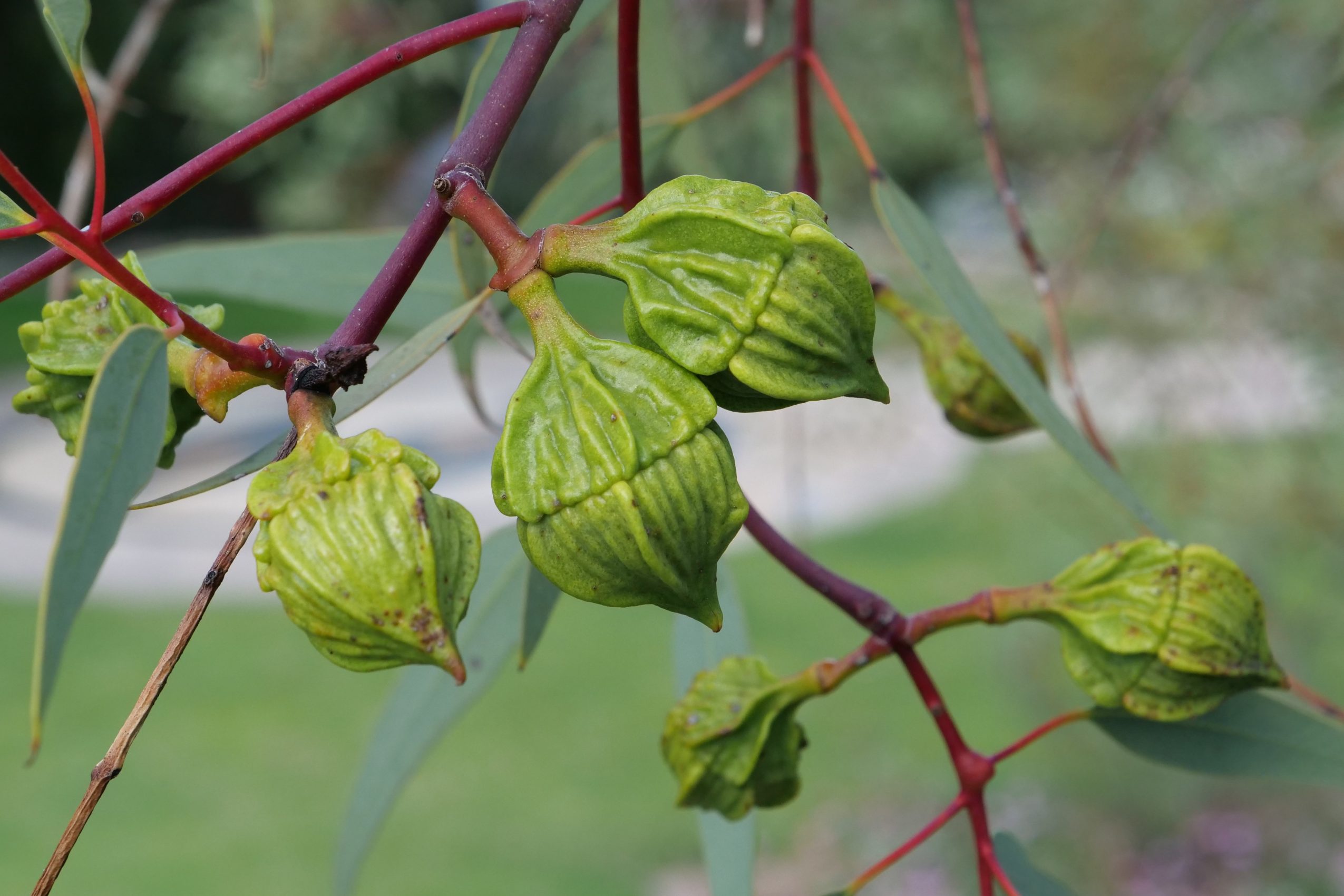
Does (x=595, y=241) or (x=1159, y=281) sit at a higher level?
(x=1159, y=281)

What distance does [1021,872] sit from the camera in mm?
816

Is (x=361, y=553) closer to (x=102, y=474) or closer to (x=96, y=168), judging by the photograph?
(x=102, y=474)

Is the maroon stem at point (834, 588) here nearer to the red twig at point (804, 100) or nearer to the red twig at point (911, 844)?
the red twig at point (911, 844)

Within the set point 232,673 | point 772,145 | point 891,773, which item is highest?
point 772,145

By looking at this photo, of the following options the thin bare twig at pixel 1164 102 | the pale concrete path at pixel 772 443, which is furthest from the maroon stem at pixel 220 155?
the pale concrete path at pixel 772 443

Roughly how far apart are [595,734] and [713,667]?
9.80ft

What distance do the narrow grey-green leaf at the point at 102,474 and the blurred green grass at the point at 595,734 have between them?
6.79 ft

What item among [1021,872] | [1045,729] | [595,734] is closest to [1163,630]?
[1045,729]

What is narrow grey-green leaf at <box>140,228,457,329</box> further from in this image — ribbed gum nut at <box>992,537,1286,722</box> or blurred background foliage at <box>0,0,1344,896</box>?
ribbed gum nut at <box>992,537,1286,722</box>

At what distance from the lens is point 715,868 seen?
0.95m

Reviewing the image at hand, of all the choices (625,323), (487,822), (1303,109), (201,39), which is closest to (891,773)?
(487,822)

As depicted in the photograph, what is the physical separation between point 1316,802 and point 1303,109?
143cm

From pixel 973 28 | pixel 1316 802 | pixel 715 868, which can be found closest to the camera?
pixel 715 868

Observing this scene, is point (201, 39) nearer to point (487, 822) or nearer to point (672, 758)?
point (487, 822)
